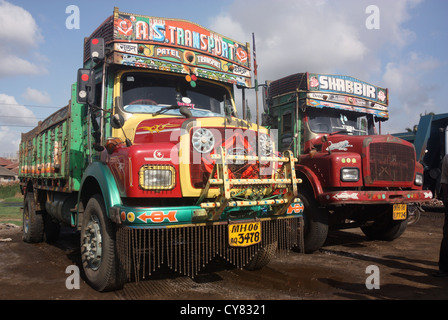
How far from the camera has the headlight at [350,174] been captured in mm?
5609

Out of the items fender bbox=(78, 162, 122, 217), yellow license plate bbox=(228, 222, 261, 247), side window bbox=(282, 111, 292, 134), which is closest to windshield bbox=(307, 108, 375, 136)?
side window bbox=(282, 111, 292, 134)

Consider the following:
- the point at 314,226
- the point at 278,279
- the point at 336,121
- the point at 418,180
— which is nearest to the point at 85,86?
the point at 278,279

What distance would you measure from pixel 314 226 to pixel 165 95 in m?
3.02

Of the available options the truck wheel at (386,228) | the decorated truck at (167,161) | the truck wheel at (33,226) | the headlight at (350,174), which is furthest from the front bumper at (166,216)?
the truck wheel at (33,226)

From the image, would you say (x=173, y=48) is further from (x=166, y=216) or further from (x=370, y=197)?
(x=370, y=197)

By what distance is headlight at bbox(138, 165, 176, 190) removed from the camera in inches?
136

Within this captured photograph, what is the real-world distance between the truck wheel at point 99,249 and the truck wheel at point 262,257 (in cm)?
171

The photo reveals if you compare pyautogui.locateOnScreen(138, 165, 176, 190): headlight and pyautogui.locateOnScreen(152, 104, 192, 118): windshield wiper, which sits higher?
pyautogui.locateOnScreen(152, 104, 192, 118): windshield wiper

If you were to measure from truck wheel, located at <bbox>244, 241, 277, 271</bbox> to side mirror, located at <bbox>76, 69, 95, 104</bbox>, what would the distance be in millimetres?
2686

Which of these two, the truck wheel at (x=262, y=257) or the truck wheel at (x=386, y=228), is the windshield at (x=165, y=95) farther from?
the truck wheel at (x=386, y=228)

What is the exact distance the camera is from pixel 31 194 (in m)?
7.83

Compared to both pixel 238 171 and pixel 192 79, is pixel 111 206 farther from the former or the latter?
pixel 192 79

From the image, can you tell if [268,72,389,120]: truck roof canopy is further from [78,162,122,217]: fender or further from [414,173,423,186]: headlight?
[78,162,122,217]: fender
